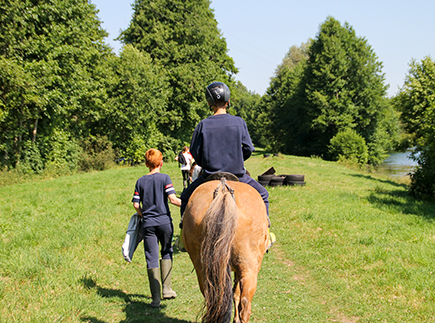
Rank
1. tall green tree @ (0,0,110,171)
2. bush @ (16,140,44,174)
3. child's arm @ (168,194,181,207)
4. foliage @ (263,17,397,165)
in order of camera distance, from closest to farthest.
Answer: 1. child's arm @ (168,194,181,207)
2. tall green tree @ (0,0,110,171)
3. bush @ (16,140,44,174)
4. foliage @ (263,17,397,165)

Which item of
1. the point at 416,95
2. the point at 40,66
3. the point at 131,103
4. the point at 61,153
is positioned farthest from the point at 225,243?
the point at 131,103

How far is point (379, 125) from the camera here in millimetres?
46844

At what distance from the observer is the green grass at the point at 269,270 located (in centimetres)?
489

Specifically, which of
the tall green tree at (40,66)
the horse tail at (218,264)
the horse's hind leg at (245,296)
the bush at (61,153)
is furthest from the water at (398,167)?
the horse tail at (218,264)

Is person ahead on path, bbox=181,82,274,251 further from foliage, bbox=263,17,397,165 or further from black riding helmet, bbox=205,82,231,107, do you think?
foliage, bbox=263,17,397,165

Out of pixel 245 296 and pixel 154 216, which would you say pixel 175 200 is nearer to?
pixel 154 216

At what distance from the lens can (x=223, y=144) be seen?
12.8 ft

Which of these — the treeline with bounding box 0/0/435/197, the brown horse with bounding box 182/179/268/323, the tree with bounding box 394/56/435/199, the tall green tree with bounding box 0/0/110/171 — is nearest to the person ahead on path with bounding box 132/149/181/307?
the brown horse with bounding box 182/179/268/323

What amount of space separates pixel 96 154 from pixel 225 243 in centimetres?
2698

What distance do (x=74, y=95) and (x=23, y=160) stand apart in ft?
17.6

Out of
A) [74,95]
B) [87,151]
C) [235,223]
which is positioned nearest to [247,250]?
[235,223]

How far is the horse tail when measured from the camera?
310 cm

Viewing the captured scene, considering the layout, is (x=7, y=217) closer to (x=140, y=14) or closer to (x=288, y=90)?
(x=140, y=14)

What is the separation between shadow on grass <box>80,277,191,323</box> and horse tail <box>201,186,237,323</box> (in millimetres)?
1845
